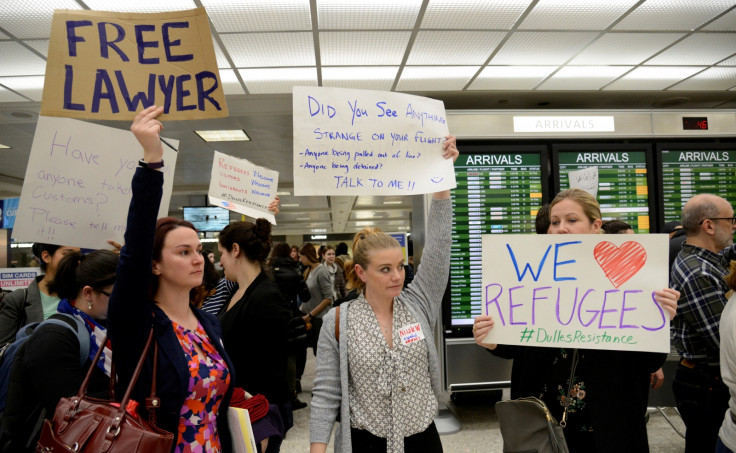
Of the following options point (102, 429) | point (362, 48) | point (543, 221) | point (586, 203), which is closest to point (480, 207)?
point (543, 221)

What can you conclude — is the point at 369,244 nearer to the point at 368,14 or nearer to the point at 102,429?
the point at 102,429

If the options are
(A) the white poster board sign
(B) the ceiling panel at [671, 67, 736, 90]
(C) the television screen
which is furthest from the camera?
(C) the television screen

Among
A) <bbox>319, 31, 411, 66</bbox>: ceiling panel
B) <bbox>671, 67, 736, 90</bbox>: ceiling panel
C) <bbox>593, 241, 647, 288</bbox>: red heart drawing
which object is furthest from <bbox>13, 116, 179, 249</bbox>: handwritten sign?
<bbox>671, 67, 736, 90</bbox>: ceiling panel

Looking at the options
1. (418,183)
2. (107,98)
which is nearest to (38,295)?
(107,98)

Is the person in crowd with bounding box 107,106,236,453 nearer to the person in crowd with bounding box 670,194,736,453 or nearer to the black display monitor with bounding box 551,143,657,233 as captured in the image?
the person in crowd with bounding box 670,194,736,453

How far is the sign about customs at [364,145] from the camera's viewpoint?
5.72 feet

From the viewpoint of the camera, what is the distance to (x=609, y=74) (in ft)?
19.8

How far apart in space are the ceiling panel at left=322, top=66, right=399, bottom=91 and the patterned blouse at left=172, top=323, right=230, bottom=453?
466cm

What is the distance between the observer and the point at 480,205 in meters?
4.52

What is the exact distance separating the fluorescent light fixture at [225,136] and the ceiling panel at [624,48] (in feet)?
16.0

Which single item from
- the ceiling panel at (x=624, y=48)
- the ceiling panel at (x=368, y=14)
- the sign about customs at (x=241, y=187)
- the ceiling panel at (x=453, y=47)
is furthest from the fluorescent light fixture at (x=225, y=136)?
the ceiling panel at (x=624, y=48)

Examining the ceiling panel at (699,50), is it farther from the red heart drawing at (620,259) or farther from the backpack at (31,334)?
the backpack at (31,334)

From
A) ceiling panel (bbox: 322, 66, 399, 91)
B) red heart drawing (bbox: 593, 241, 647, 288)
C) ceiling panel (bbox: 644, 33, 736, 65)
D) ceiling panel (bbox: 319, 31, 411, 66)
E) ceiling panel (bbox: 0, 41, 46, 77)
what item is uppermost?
ceiling panel (bbox: 644, 33, 736, 65)

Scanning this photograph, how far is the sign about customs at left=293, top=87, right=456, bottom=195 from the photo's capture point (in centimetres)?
174
